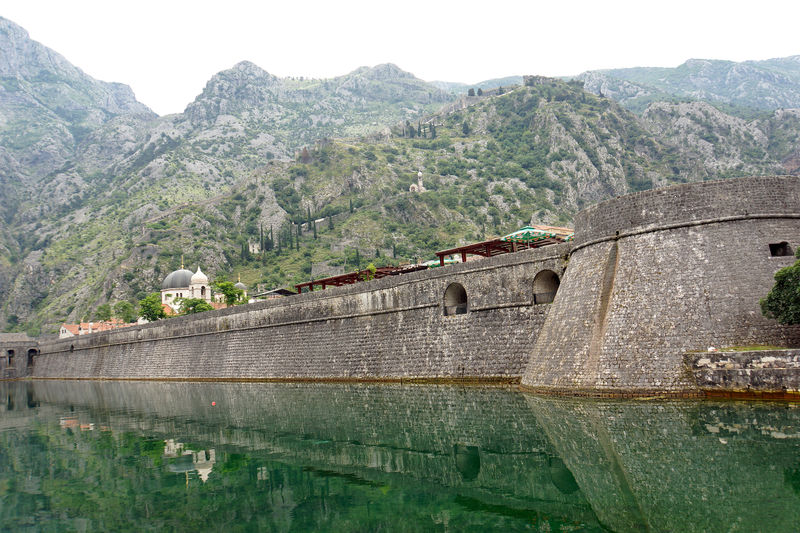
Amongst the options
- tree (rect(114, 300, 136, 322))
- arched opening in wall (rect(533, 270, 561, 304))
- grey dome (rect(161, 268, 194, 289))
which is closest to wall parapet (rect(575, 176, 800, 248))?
arched opening in wall (rect(533, 270, 561, 304))

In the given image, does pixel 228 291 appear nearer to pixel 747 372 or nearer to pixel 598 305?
pixel 598 305

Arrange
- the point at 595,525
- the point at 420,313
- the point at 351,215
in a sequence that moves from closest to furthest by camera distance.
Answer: the point at 595,525
the point at 420,313
the point at 351,215

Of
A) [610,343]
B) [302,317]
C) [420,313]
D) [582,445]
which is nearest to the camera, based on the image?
[582,445]

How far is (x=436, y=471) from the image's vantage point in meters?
11.1

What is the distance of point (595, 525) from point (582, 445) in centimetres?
438

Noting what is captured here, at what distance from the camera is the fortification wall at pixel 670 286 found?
16328mm

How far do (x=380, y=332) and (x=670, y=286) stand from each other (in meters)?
15.5

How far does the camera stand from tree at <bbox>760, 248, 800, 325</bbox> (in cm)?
1526

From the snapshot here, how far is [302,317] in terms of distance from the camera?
1363 inches

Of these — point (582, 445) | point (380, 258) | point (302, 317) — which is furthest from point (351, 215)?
point (582, 445)

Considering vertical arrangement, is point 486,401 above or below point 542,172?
below

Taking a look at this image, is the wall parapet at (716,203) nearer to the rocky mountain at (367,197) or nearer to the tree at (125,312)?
the tree at (125,312)

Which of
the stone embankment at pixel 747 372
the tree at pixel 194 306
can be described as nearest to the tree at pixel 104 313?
the tree at pixel 194 306

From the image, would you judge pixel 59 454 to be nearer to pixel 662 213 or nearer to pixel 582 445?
pixel 582 445
